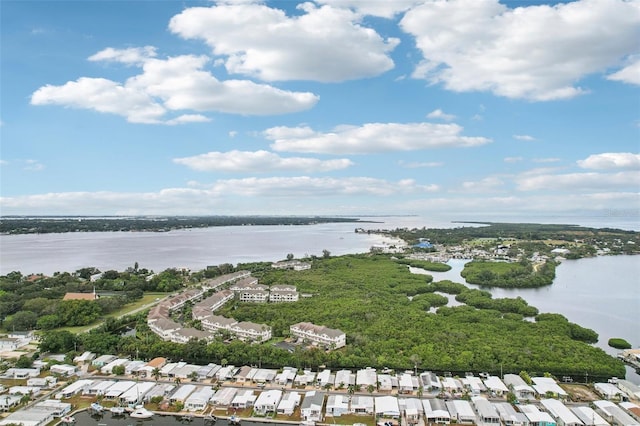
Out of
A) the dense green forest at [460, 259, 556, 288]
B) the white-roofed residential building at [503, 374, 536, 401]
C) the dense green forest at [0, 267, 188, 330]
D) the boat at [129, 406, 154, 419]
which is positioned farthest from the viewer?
the dense green forest at [460, 259, 556, 288]

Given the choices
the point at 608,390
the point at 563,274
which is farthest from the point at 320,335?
the point at 563,274

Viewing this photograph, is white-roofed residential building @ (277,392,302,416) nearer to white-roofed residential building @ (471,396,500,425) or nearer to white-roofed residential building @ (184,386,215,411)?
white-roofed residential building @ (184,386,215,411)

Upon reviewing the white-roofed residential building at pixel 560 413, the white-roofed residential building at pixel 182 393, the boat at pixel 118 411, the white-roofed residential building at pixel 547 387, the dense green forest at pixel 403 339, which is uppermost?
the dense green forest at pixel 403 339

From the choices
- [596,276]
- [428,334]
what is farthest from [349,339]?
[596,276]

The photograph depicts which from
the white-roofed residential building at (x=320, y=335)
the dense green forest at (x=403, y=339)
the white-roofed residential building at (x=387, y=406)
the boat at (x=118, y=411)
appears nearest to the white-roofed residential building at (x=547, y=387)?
the dense green forest at (x=403, y=339)

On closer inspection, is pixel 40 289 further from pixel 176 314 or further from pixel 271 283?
pixel 271 283

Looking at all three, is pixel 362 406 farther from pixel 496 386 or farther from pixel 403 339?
pixel 403 339

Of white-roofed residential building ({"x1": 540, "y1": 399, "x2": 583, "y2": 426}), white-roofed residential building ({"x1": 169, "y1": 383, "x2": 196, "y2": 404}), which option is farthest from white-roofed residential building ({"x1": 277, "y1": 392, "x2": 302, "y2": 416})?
white-roofed residential building ({"x1": 540, "y1": 399, "x2": 583, "y2": 426})

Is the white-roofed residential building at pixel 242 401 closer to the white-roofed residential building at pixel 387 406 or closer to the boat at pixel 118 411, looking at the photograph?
the boat at pixel 118 411

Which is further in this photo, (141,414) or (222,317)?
(222,317)
